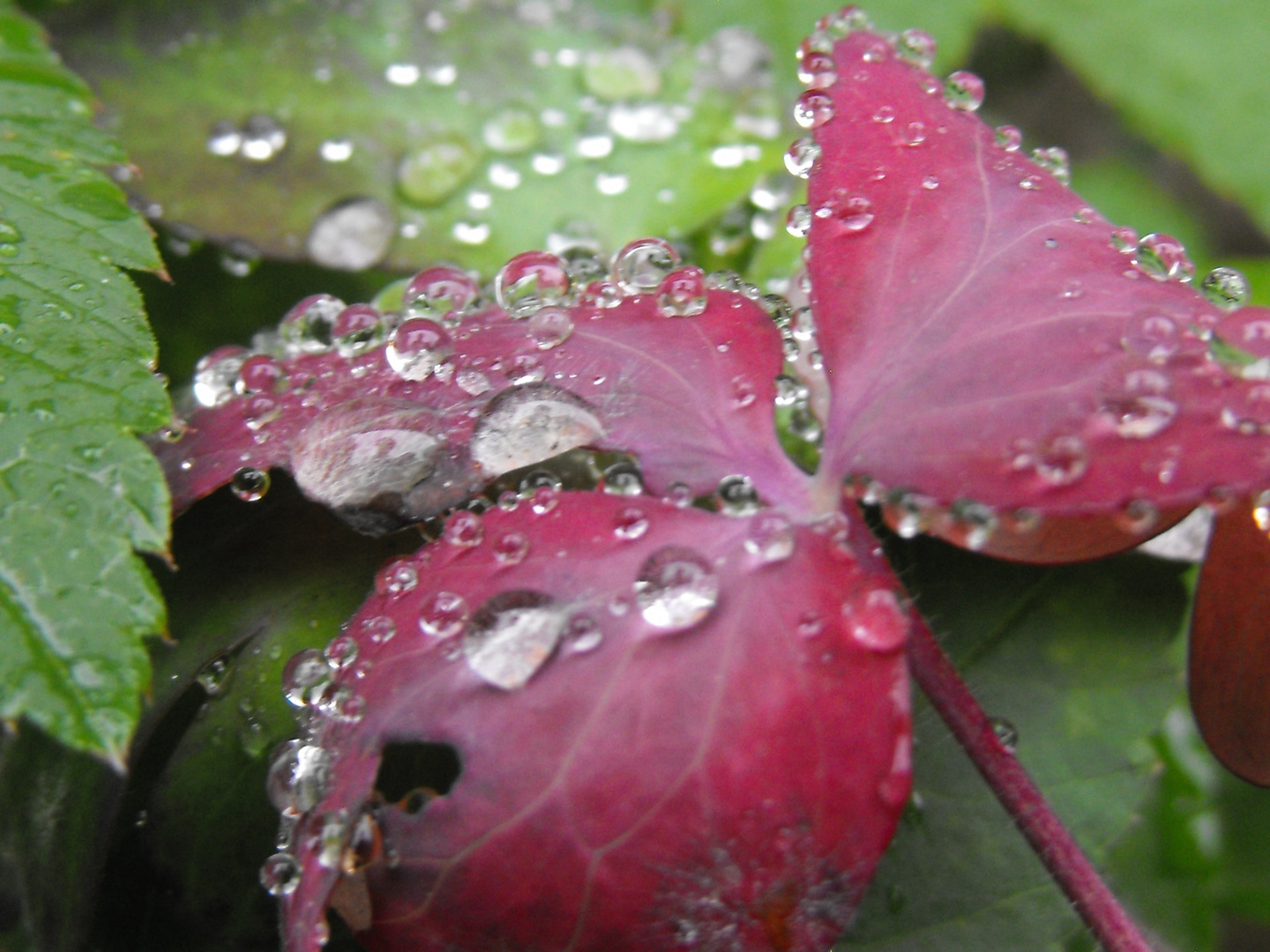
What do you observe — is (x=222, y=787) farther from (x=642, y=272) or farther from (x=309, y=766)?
(x=642, y=272)

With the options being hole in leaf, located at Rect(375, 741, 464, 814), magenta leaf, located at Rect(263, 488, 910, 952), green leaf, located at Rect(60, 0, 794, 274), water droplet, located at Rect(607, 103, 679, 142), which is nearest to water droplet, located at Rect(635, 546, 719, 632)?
magenta leaf, located at Rect(263, 488, 910, 952)

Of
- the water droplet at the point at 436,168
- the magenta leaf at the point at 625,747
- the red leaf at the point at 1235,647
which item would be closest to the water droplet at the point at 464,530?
the magenta leaf at the point at 625,747

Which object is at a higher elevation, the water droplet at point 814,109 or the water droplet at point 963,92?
the water droplet at point 814,109

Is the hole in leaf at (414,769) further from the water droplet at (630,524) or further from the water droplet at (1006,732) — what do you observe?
the water droplet at (1006,732)

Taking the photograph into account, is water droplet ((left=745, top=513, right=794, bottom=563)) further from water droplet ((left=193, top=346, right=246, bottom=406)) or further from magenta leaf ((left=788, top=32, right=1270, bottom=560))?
water droplet ((left=193, top=346, right=246, bottom=406))

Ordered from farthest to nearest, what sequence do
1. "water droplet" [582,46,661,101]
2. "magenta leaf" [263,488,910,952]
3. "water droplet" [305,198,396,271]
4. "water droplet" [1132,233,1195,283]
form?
"water droplet" [582,46,661,101]
"water droplet" [305,198,396,271]
"water droplet" [1132,233,1195,283]
"magenta leaf" [263,488,910,952]
